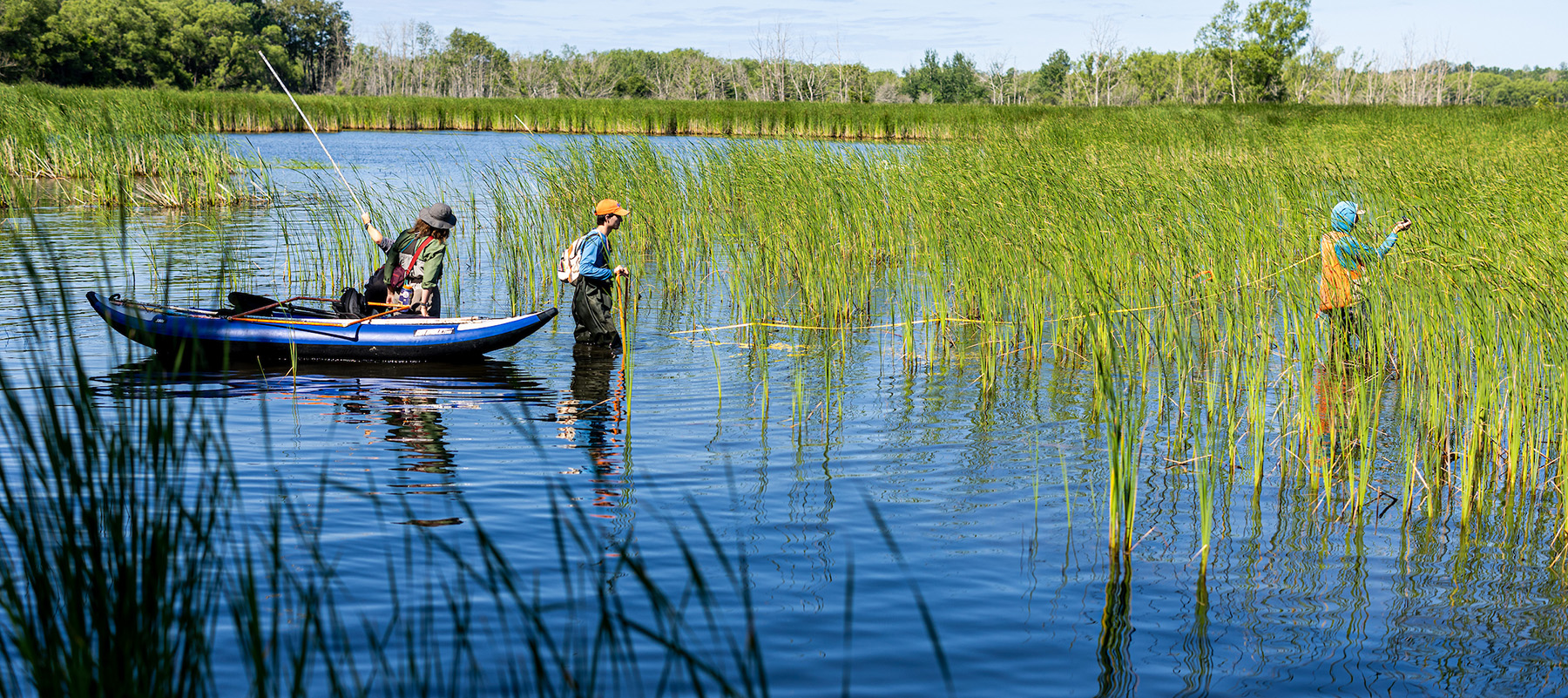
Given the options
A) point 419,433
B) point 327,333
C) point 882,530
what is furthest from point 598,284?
point 882,530

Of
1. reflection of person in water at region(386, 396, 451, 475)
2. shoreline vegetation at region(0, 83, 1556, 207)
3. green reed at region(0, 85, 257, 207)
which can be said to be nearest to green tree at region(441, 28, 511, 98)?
shoreline vegetation at region(0, 83, 1556, 207)

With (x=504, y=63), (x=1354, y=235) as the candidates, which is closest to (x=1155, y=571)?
(x=1354, y=235)

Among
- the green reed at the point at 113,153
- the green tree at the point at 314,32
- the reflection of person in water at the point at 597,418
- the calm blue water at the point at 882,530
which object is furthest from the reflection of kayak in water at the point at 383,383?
the green tree at the point at 314,32

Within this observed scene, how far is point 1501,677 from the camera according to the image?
368 cm

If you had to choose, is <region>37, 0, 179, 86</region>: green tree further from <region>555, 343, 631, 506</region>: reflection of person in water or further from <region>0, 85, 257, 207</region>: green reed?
<region>555, 343, 631, 506</region>: reflection of person in water

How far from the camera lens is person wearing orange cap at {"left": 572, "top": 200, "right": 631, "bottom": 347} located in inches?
360

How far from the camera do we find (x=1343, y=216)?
7.73 meters

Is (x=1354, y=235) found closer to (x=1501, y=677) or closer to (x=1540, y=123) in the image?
(x=1501, y=677)

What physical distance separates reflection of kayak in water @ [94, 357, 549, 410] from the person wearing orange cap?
85 cm

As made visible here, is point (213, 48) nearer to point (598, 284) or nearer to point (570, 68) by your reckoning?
point (570, 68)

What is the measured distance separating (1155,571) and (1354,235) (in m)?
3.21

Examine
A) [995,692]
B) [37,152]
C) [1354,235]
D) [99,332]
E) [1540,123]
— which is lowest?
[995,692]

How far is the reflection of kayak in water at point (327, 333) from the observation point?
819cm

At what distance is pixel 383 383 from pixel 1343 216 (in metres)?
6.55
